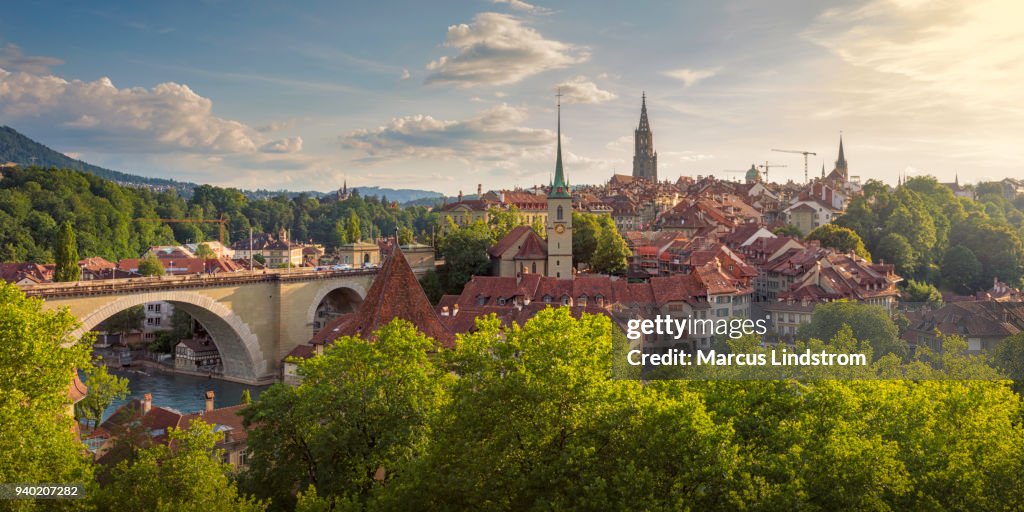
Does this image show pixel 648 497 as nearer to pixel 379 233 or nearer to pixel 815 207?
pixel 815 207

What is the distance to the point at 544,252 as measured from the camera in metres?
47.8

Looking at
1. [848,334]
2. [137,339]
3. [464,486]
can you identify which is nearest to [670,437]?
[464,486]

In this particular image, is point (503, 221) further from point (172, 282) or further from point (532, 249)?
point (172, 282)

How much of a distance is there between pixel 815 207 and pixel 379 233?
66.7 metres

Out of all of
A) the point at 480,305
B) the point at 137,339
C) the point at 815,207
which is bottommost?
the point at 137,339

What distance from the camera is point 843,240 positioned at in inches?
2160

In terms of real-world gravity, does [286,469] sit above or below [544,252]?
below

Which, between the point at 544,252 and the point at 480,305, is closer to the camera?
the point at 480,305

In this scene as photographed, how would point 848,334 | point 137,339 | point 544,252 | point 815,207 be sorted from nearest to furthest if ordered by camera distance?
point 848,334
point 544,252
point 137,339
point 815,207

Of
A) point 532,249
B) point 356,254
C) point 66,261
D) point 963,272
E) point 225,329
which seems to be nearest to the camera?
point 225,329

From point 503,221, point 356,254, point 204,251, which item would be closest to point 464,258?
point 356,254

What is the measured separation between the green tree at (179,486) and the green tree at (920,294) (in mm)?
43124

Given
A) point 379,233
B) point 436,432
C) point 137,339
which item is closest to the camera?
point 436,432

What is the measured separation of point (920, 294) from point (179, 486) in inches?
1757
